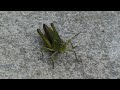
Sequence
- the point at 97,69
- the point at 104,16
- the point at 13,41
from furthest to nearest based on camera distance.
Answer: the point at 104,16, the point at 13,41, the point at 97,69

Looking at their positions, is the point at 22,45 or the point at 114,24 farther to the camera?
the point at 114,24

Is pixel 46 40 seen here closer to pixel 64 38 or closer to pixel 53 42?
pixel 53 42

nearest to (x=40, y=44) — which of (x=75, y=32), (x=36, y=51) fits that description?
(x=36, y=51)

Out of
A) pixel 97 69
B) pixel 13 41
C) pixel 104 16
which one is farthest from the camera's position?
pixel 104 16

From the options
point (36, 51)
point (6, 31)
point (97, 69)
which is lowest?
point (97, 69)

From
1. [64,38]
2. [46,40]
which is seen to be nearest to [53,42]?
[46,40]

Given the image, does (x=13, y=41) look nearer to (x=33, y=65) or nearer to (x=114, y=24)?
(x=33, y=65)

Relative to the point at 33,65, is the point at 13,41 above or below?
above

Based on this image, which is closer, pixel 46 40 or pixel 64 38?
pixel 46 40
